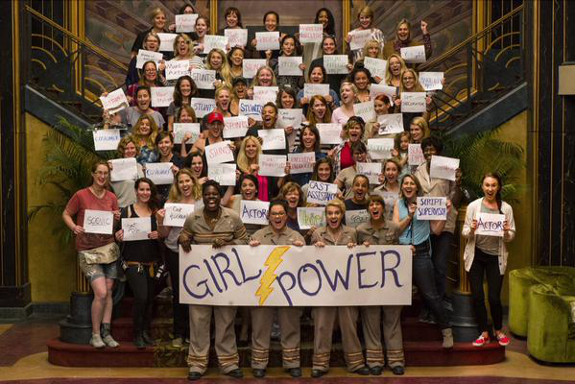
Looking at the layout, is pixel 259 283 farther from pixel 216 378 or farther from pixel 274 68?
pixel 274 68

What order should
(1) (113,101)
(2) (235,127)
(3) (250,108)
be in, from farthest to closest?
(3) (250,108), (1) (113,101), (2) (235,127)

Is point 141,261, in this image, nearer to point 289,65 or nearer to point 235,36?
point 289,65

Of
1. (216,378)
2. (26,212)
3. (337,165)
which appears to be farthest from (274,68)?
(216,378)

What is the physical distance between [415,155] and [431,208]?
1064 millimetres

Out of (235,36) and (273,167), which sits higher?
(235,36)

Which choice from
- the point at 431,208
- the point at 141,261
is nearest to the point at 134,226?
the point at 141,261

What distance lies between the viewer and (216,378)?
11680mm

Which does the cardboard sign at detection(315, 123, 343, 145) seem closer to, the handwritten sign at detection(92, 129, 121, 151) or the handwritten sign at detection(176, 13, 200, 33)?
the handwritten sign at detection(92, 129, 121, 151)

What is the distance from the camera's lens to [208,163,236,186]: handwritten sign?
41.7 ft

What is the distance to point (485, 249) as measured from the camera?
40.0 feet

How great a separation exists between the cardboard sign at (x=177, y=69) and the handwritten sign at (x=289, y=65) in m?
1.21

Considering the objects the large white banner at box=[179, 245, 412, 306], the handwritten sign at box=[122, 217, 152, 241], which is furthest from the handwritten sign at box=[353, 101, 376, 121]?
the handwritten sign at box=[122, 217, 152, 241]

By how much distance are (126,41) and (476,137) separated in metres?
6.70

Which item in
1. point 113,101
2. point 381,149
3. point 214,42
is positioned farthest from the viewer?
point 214,42
